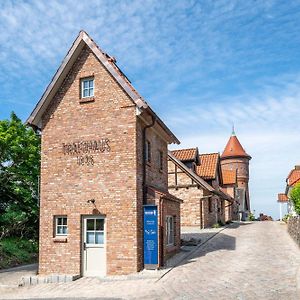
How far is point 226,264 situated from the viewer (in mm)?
15438

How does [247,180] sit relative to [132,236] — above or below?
above

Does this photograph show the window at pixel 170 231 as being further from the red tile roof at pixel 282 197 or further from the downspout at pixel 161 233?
the red tile roof at pixel 282 197

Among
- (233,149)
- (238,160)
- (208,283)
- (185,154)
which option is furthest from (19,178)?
(233,149)

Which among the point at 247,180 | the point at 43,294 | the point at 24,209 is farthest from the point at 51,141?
the point at 247,180

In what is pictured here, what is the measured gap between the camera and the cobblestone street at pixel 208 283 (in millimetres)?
11250

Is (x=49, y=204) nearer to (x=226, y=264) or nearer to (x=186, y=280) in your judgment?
(x=186, y=280)

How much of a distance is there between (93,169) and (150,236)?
3339mm

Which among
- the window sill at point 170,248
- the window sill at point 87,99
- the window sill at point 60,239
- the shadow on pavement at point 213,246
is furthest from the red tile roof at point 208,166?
the window sill at point 60,239

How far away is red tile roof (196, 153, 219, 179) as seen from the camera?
33.6 meters

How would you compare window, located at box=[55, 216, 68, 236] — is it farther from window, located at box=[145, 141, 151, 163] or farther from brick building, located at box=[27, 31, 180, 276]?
window, located at box=[145, 141, 151, 163]

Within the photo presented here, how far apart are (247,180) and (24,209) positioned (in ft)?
188

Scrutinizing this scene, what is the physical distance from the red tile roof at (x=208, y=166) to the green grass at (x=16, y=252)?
15793 mm

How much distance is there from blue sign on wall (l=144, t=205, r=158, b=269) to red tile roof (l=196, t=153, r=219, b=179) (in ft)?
62.2

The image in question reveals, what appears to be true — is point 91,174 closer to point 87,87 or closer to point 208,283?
point 87,87
